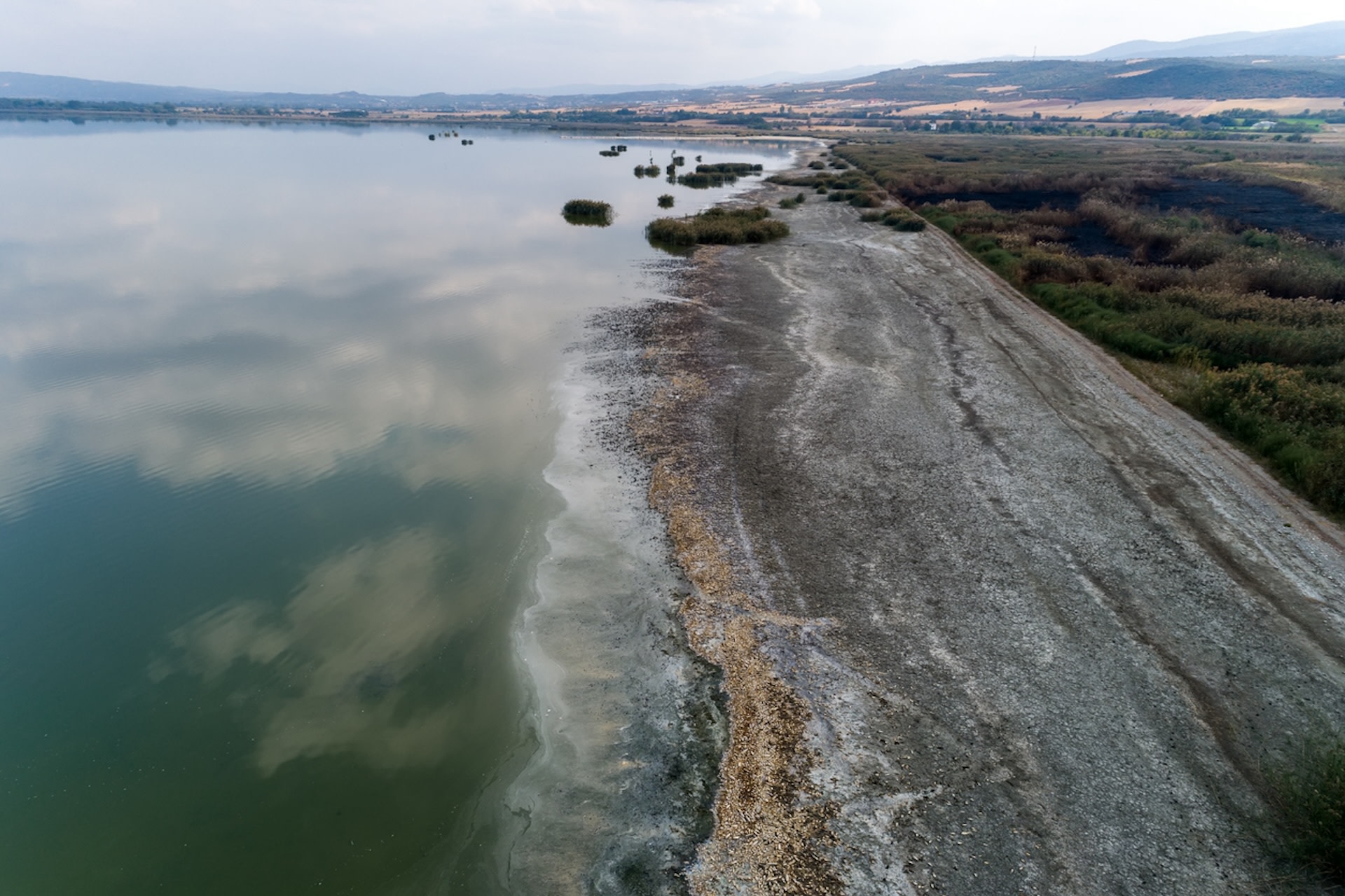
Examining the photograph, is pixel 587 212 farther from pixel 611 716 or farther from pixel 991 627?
pixel 611 716

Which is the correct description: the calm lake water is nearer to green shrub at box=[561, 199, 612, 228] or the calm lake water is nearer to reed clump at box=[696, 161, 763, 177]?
green shrub at box=[561, 199, 612, 228]

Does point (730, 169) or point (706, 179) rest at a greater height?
point (730, 169)

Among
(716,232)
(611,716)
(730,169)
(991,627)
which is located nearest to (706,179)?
(730,169)

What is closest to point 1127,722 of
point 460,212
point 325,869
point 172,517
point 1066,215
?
point 325,869

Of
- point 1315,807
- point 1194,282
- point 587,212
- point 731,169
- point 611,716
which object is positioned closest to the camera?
point 1315,807

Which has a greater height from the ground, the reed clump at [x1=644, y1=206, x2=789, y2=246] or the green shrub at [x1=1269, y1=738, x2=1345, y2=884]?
the reed clump at [x1=644, y1=206, x2=789, y2=246]

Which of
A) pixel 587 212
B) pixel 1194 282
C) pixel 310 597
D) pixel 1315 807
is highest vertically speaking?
pixel 587 212

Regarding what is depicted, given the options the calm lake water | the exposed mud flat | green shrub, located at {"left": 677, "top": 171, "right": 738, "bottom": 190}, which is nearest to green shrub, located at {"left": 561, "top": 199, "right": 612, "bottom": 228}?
green shrub, located at {"left": 677, "top": 171, "right": 738, "bottom": 190}
